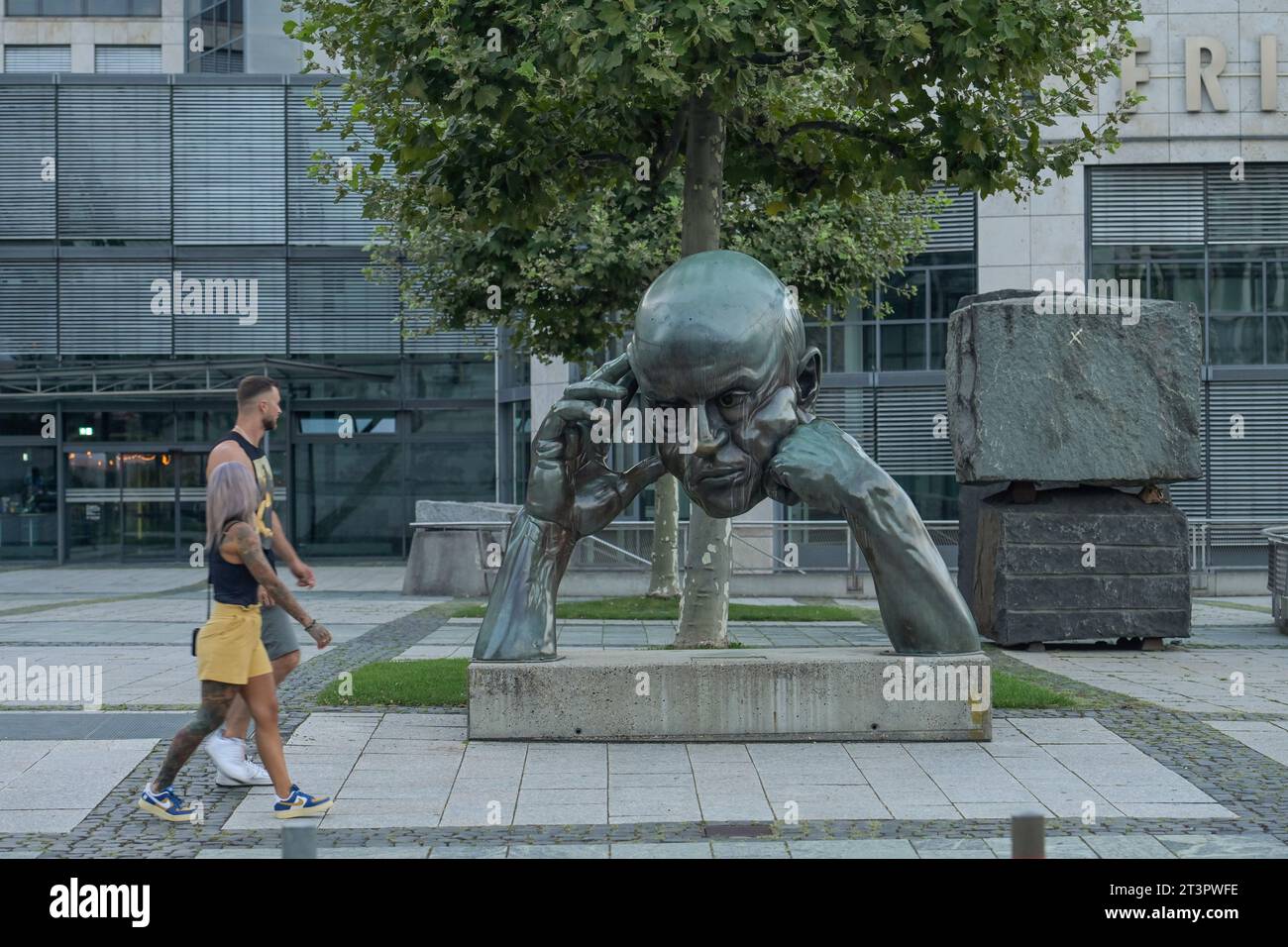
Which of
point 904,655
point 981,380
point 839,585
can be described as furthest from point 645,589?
point 904,655

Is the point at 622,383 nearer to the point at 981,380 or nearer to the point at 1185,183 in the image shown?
the point at 981,380

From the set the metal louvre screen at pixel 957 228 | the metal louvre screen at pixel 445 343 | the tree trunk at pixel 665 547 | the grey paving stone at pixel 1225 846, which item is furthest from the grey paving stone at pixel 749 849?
the metal louvre screen at pixel 445 343

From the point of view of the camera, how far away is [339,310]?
28469mm

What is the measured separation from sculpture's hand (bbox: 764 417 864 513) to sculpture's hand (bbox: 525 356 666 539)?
0.79 meters

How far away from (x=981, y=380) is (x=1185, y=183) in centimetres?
1272

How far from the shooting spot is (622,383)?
8.98 metres

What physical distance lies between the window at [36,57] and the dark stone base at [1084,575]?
28.6m

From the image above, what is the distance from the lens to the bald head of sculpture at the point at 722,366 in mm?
8203

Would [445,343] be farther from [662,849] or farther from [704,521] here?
[662,849]

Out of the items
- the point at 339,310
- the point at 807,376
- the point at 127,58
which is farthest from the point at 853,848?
the point at 127,58

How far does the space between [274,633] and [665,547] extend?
11284 millimetres

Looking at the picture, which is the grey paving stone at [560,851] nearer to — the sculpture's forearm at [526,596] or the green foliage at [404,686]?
the sculpture's forearm at [526,596]

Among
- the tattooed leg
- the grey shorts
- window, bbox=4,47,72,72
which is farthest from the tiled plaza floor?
window, bbox=4,47,72,72

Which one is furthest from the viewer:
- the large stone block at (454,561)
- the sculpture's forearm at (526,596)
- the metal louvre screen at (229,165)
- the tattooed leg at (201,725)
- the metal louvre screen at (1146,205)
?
the metal louvre screen at (229,165)
